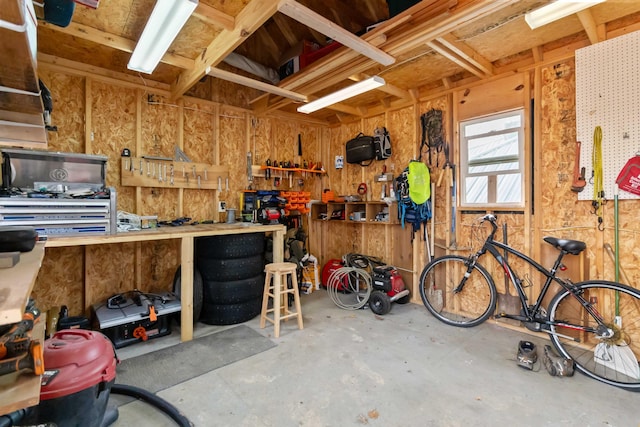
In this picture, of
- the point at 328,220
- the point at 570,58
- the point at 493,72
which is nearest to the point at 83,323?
the point at 328,220

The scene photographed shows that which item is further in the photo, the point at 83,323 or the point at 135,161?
the point at 135,161

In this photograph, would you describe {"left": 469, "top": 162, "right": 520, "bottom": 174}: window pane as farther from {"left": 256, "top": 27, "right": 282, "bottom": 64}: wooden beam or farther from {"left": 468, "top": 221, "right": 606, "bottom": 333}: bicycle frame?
{"left": 256, "top": 27, "right": 282, "bottom": 64}: wooden beam

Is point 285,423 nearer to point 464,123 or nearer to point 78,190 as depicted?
point 78,190

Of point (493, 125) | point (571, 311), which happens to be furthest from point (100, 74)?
point (571, 311)

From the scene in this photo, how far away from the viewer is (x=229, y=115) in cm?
444

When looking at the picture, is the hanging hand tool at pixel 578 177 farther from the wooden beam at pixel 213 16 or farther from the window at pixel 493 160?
the wooden beam at pixel 213 16

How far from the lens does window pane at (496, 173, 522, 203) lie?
338 cm

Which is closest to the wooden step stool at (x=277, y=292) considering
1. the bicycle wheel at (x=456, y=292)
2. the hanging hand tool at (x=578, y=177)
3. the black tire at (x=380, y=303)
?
the black tire at (x=380, y=303)

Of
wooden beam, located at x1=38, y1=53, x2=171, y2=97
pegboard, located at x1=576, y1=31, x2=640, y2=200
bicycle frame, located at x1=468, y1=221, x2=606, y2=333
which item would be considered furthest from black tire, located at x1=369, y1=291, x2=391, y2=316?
wooden beam, located at x1=38, y1=53, x2=171, y2=97

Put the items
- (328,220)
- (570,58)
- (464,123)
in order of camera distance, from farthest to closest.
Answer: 1. (328,220)
2. (464,123)
3. (570,58)

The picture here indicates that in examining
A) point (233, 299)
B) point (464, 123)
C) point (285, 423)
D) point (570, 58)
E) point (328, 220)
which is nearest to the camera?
point (285, 423)

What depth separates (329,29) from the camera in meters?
2.34

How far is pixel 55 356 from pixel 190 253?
153 centimetres

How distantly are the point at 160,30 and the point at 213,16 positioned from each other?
1.44 feet
